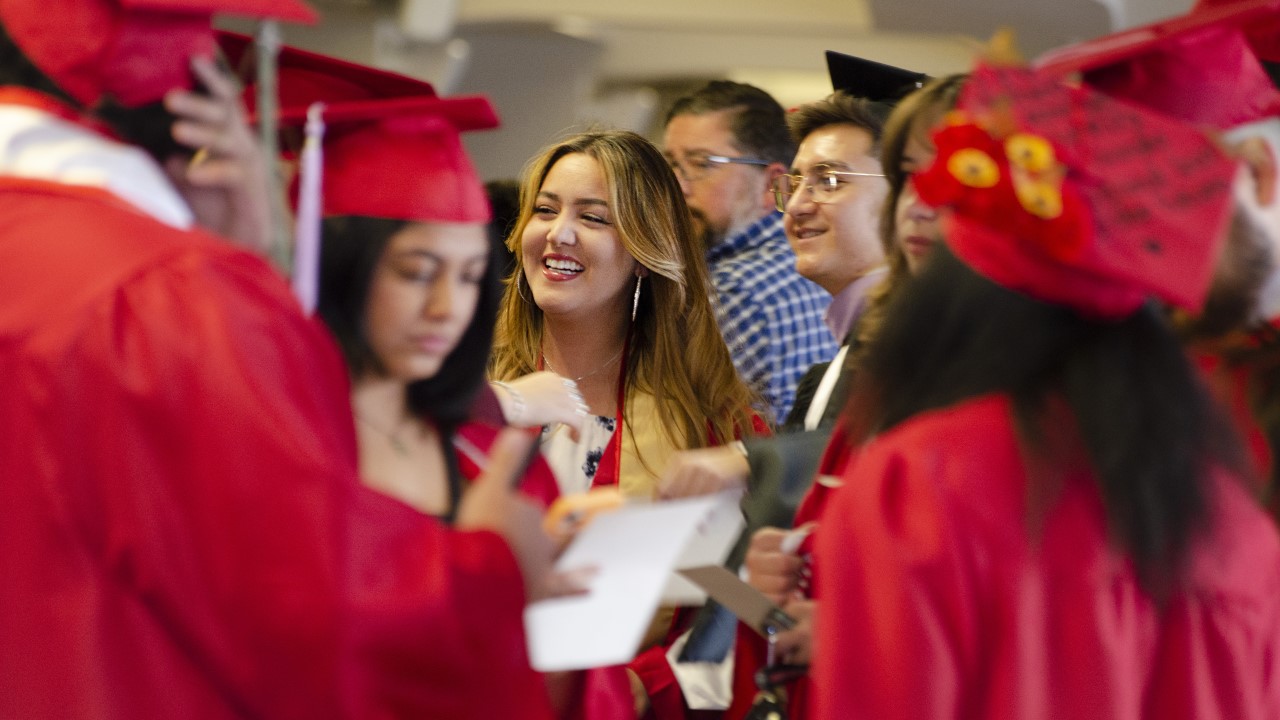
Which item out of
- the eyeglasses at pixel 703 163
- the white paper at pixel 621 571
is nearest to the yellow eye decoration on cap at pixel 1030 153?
the white paper at pixel 621 571

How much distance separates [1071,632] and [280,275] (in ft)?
3.17

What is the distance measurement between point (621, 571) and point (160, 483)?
54 centimetres

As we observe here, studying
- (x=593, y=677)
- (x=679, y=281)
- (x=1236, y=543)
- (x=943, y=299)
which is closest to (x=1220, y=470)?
(x=1236, y=543)

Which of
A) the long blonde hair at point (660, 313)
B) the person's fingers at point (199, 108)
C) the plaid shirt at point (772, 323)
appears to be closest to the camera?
the person's fingers at point (199, 108)

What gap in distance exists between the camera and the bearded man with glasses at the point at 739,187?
3.94 m

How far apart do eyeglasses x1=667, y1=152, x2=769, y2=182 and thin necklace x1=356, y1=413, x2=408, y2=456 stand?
2425 millimetres

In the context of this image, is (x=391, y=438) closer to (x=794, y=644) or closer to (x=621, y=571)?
(x=621, y=571)

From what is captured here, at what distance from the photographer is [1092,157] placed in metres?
1.58

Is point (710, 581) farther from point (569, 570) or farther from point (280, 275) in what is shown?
point (280, 275)

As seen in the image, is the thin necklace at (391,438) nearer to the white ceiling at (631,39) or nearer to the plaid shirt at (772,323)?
the plaid shirt at (772,323)

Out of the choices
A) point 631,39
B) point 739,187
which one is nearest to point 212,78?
point 739,187

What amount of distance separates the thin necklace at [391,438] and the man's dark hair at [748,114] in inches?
99.1

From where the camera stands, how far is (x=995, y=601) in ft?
5.16

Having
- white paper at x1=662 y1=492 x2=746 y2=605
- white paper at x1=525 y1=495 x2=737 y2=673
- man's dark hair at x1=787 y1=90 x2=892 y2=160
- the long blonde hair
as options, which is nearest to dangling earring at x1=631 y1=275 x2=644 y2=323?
the long blonde hair
